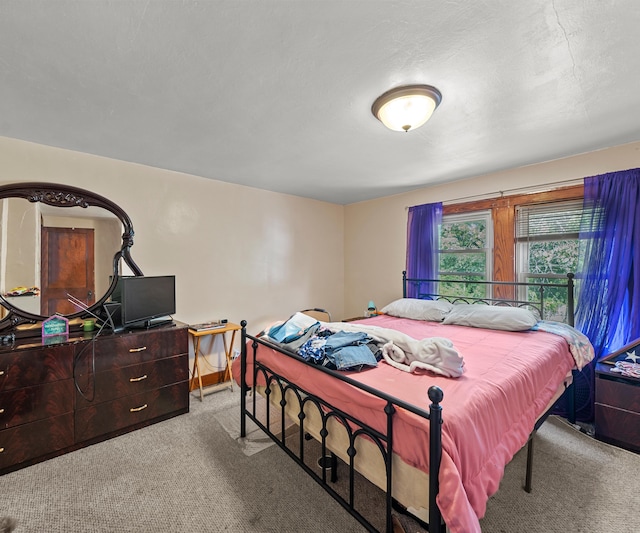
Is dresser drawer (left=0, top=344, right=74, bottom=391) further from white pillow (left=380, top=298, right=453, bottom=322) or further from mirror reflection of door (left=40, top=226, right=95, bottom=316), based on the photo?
white pillow (left=380, top=298, right=453, bottom=322)

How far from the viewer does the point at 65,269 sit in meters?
2.51

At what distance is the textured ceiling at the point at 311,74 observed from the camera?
118 centimetres

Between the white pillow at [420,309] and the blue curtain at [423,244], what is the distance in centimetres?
43

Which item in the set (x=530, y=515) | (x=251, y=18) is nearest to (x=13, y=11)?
(x=251, y=18)

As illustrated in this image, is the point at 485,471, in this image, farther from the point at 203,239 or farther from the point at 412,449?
the point at 203,239

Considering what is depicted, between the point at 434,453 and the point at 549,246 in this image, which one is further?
the point at 549,246

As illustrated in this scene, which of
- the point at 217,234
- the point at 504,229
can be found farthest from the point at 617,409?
the point at 217,234

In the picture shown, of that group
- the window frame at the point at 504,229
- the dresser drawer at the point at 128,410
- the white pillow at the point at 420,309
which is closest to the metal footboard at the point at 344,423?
the dresser drawer at the point at 128,410

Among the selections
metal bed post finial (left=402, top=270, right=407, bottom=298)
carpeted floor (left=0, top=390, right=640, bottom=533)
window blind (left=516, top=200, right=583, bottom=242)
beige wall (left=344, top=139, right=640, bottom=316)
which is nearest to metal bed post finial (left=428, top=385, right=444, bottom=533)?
carpeted floor (left=0, top=390, right=640, bottom=533)

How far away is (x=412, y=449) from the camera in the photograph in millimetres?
1118

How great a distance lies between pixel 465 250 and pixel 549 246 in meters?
0.81

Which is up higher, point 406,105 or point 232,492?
point 406,105

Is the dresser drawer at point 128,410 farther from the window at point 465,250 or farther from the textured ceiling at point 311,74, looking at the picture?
the window at point 465,250

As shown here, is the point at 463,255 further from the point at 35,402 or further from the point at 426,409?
the point at 35,402
